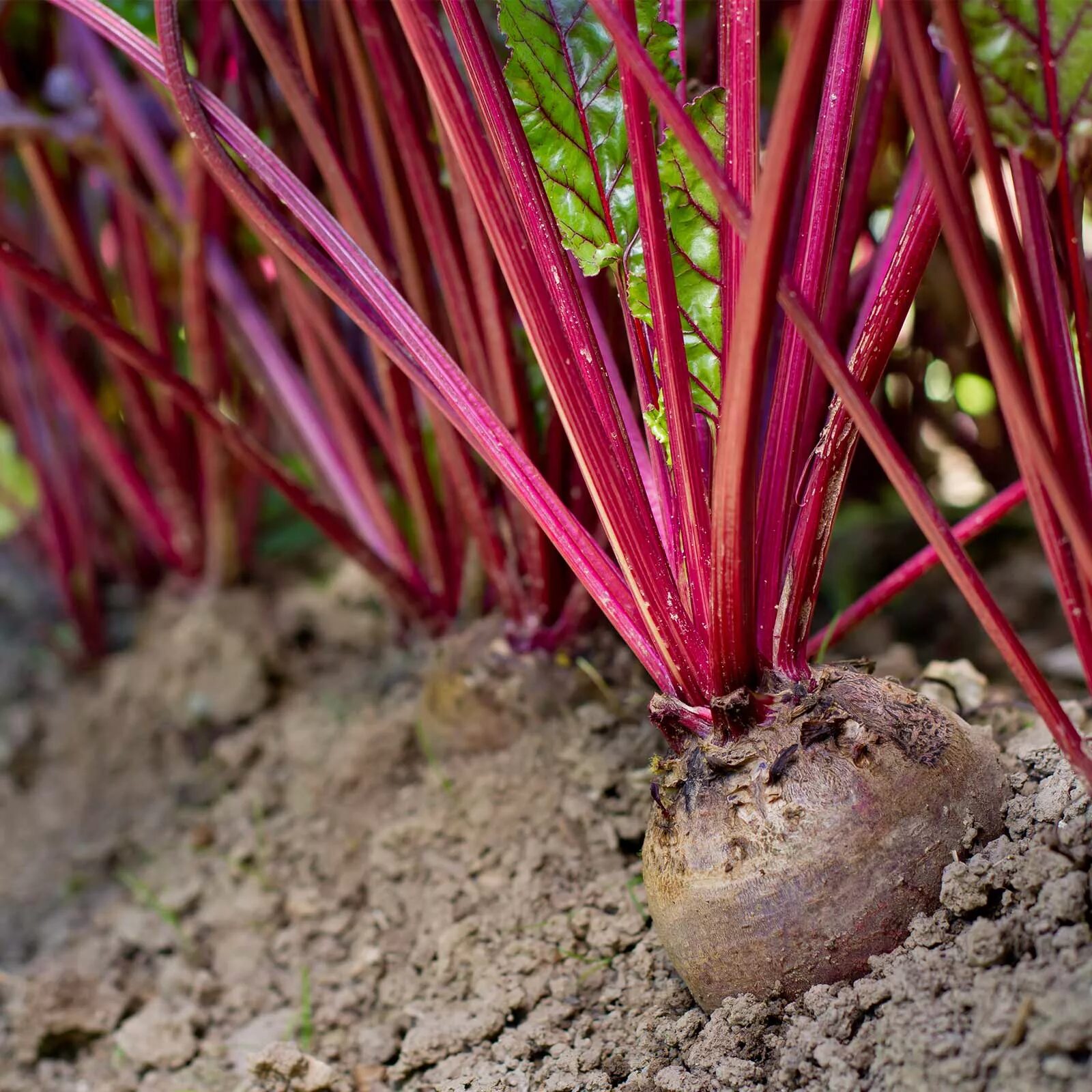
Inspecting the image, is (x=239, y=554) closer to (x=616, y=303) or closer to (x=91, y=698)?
(x=91, y=698)

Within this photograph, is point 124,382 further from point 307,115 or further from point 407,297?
point 307,115

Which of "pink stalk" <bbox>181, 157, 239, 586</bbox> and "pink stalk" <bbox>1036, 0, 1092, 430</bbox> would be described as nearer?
"pink stalk" <bbox>1036, 0, 1092, 430</bbox>

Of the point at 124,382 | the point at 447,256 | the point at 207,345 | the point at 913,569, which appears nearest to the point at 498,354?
the point at 447,256

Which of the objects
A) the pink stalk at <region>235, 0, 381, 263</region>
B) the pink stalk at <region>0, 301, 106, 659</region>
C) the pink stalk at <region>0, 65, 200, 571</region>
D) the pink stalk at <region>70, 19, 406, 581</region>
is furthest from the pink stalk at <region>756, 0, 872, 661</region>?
the pink stalk at <region>0, 301, 106, 659</region>

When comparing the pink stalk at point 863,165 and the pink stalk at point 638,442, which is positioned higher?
the pink stalk at point 863,165

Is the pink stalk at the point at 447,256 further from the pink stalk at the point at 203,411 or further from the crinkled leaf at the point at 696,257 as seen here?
the crinkled leaf at the point at 696,257

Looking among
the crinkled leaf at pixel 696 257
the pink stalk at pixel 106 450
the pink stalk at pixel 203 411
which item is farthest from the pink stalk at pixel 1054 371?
the pink stalk at pixel 106 450

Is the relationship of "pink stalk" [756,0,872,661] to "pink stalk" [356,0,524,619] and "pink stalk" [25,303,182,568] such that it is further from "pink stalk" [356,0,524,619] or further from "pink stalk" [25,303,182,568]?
"pink stalk" [25,303,182,568]

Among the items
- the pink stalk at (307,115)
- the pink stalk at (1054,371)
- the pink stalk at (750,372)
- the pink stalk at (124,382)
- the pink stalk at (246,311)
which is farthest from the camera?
the pink stalk at (124,382)
